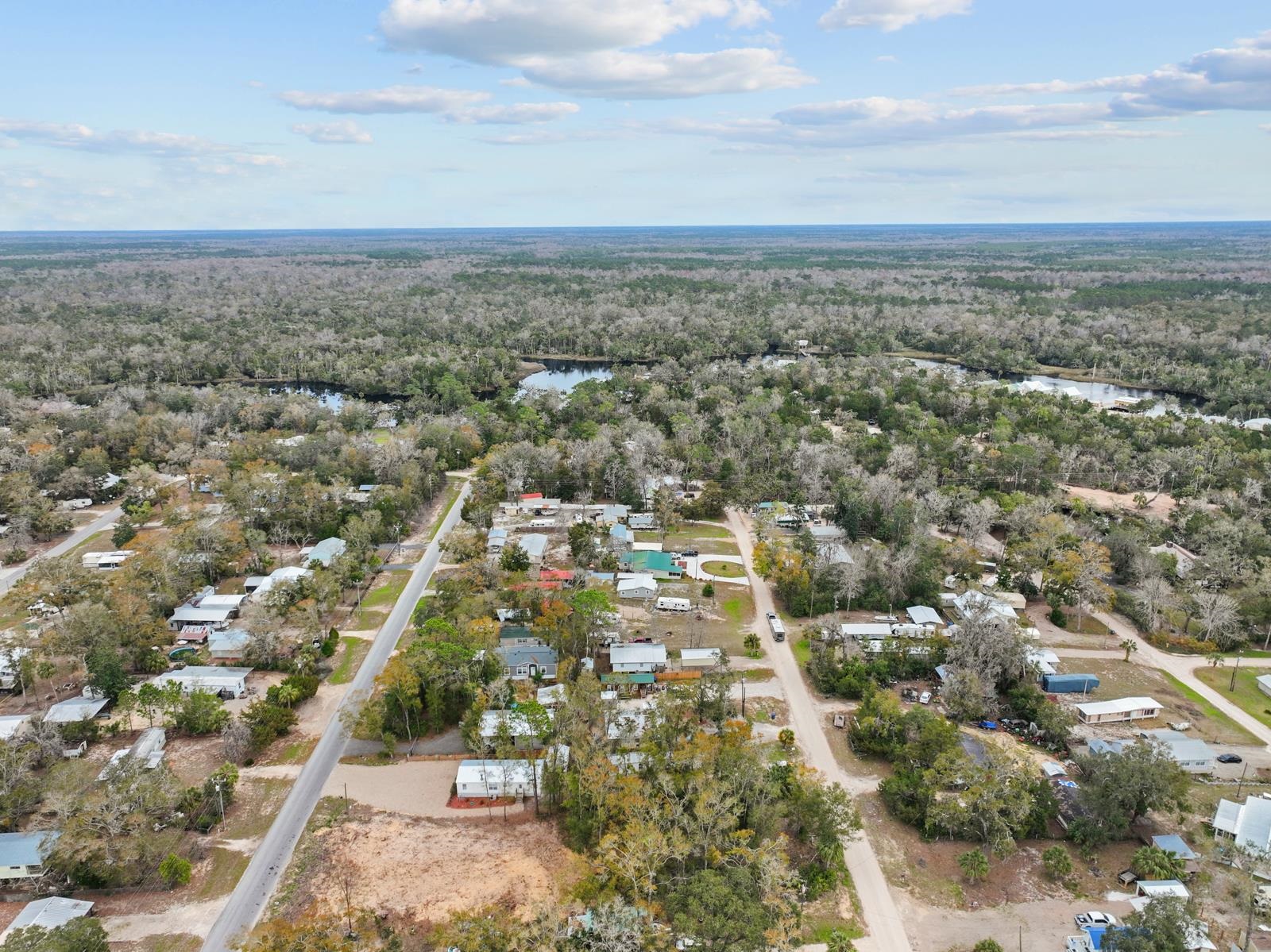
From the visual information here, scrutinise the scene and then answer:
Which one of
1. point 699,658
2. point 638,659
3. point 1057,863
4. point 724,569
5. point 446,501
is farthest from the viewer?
point 446,501

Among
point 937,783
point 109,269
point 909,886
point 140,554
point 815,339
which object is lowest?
point 909,886

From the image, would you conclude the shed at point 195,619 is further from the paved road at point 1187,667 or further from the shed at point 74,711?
the paved road at point 1187,667

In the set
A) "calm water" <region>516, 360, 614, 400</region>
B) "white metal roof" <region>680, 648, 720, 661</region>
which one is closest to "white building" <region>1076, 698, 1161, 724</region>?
"white metal roof" <region>680, 648, 720, 661</region>

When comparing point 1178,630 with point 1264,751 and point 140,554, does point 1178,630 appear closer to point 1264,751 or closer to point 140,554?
point 1264,751

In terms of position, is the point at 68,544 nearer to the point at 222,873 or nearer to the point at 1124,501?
the point at 222,873

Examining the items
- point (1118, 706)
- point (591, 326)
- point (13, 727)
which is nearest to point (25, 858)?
point (13, 727)

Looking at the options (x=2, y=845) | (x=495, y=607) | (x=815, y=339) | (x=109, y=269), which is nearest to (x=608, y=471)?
(x=495, y=607)

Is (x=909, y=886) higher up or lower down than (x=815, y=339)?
lower down
